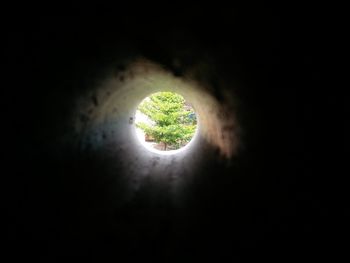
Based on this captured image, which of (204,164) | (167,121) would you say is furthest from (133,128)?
(167,121)

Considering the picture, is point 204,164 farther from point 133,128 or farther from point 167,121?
point 167,121

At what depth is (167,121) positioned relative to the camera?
9055mm

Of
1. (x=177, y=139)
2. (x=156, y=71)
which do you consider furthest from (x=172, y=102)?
(x=156, y=71)

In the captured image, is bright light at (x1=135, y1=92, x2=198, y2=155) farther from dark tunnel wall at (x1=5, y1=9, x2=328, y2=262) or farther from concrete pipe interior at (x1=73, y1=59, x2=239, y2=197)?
dark tunnel wall at (x1=5, y1=9, x2=328, y2=262)

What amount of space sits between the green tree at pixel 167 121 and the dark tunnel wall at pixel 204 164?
6843 millimetres

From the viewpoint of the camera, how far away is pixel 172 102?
920 centimetres

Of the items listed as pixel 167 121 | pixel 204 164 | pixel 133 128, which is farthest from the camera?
pixel 167 121

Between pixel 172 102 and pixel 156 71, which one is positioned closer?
pixel 156 71

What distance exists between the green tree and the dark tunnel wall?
6843mm

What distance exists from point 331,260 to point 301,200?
0.37 meters

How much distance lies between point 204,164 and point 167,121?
23.1 ft

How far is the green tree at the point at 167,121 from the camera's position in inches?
349

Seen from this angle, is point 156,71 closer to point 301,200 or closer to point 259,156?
point 259,156

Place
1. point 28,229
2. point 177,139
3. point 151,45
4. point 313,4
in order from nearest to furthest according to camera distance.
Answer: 1. point 313,4
2. point 151,45
3. point 28,229
4. point 177,139
